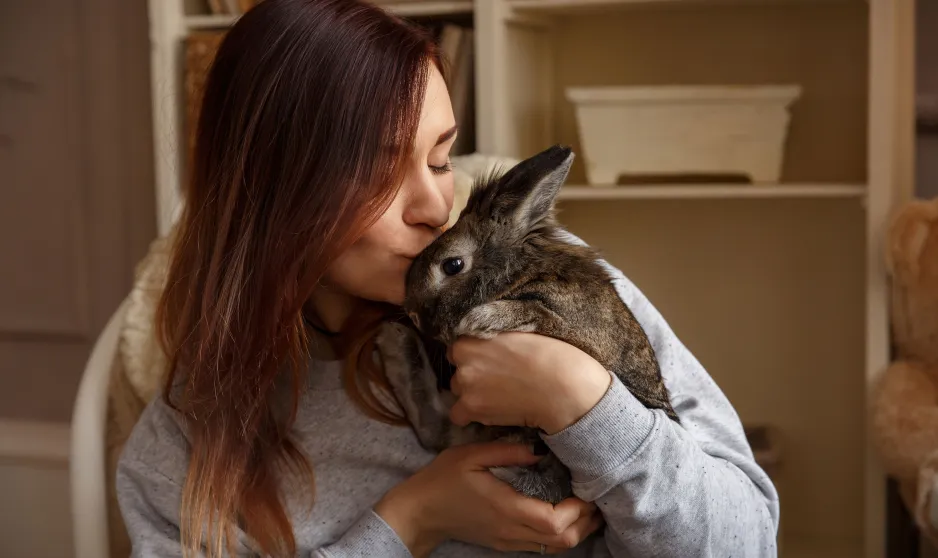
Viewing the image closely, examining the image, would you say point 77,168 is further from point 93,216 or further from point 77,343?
point 77,343

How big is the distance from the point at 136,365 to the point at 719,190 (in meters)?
0.99

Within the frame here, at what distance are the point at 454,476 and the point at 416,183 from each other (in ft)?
1.00

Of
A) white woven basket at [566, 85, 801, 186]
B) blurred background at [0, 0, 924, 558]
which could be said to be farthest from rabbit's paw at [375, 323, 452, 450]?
white woven basket at [566, 85, 801, 186]

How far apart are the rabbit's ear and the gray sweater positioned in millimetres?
184

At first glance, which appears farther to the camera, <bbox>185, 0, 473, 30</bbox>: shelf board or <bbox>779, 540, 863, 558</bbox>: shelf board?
<bbox>779, 540, 863, 558</bbox>: shelf board

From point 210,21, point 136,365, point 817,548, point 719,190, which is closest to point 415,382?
point 136,365

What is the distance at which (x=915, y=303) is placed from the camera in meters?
1.55

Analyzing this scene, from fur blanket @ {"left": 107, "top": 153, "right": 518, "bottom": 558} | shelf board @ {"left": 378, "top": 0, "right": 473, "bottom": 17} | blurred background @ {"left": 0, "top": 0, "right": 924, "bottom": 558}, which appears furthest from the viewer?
shelf board @ {"left": 378, "top": 0, "right": 473, "bottom": 17}

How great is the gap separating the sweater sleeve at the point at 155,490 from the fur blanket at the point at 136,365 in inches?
9.2

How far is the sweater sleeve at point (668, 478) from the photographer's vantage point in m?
0.91

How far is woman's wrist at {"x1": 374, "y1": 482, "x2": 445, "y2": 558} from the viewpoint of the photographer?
1053 mm


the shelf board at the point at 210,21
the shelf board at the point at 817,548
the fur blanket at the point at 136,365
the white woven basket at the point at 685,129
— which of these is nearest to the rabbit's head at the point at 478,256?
A: the fur blanket at the point at 136,365

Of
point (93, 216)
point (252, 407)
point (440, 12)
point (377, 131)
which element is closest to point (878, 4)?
point (440, 12)

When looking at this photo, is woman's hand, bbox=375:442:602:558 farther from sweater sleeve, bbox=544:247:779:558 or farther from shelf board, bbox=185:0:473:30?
shelf board, bbox=185:0:473:30
